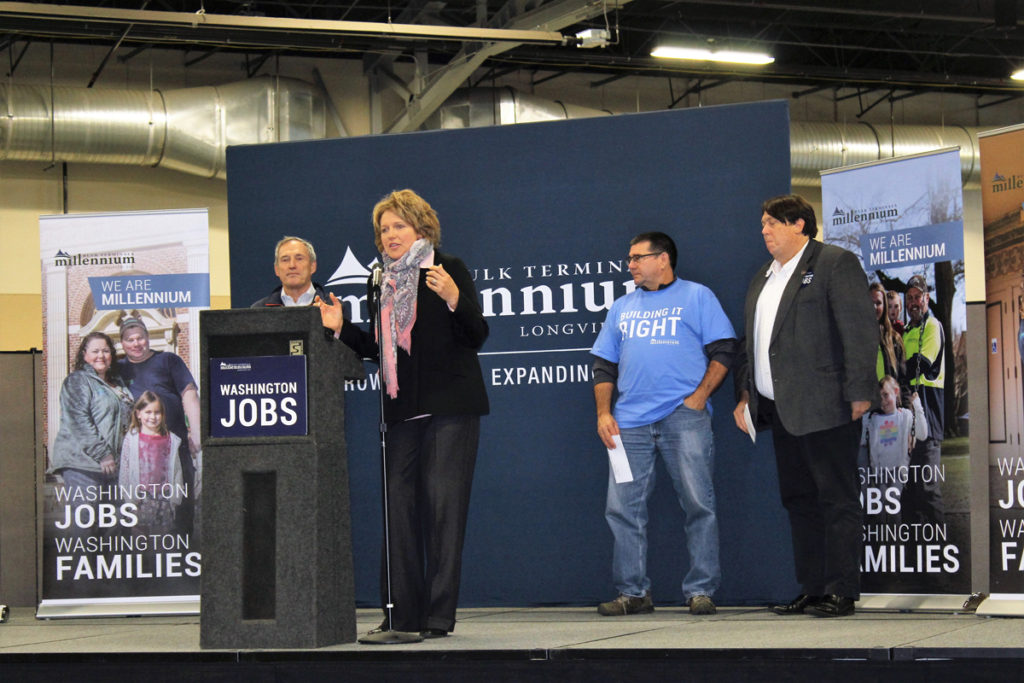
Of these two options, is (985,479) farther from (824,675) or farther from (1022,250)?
(824,675)

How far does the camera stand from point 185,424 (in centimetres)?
507

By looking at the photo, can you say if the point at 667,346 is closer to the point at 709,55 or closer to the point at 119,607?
the point at 119,607

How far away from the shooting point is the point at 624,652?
334 centimetres

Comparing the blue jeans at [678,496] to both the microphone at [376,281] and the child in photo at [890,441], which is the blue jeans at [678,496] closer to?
the child in photo at [890,441]

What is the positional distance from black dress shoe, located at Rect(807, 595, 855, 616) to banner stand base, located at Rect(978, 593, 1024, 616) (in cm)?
42

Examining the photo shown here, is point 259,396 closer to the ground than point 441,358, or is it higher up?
closer to the ground

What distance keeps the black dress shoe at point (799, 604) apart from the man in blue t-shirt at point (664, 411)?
29cm

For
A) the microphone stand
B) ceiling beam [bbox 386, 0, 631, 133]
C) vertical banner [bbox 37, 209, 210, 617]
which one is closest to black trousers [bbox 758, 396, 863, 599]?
the microphone stand

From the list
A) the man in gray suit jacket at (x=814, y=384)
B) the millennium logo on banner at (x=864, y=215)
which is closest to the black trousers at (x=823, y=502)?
the man in gray suit jacket at (x=814, y=384)

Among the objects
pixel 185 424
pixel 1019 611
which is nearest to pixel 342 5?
pixel 185 424

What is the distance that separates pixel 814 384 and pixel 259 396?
1.89 metres

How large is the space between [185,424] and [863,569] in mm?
2785

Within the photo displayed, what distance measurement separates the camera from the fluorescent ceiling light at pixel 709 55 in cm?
1116

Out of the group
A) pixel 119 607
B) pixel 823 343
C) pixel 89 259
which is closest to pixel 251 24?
pixel 89 259
